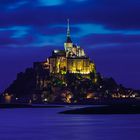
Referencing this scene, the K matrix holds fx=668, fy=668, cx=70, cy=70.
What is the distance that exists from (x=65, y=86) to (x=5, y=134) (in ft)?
373

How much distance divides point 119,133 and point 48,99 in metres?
120

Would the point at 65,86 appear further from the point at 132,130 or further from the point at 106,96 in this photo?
the point at 132,130

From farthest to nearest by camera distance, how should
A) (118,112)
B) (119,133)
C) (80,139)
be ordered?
(118,112) → (119,133) → (80,139)

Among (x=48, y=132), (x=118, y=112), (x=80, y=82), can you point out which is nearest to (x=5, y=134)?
(x=48, y=132)

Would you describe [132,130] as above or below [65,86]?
below

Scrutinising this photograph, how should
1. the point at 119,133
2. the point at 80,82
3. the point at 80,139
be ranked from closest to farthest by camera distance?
the point at 80,139 → the point at 119,133 → the point at 80,82

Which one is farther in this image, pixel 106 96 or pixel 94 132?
pixel 106 96

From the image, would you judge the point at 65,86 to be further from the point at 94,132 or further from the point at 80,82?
the point at 94,132

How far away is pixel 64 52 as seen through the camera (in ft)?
569

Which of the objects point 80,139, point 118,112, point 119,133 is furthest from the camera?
point 118,112

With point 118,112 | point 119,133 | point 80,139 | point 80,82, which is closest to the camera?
point 80,139

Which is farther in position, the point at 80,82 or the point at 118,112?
the point at 80,82

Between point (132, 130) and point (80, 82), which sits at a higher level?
point (80, 82)

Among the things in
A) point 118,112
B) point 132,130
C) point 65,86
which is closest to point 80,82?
point 65,86
